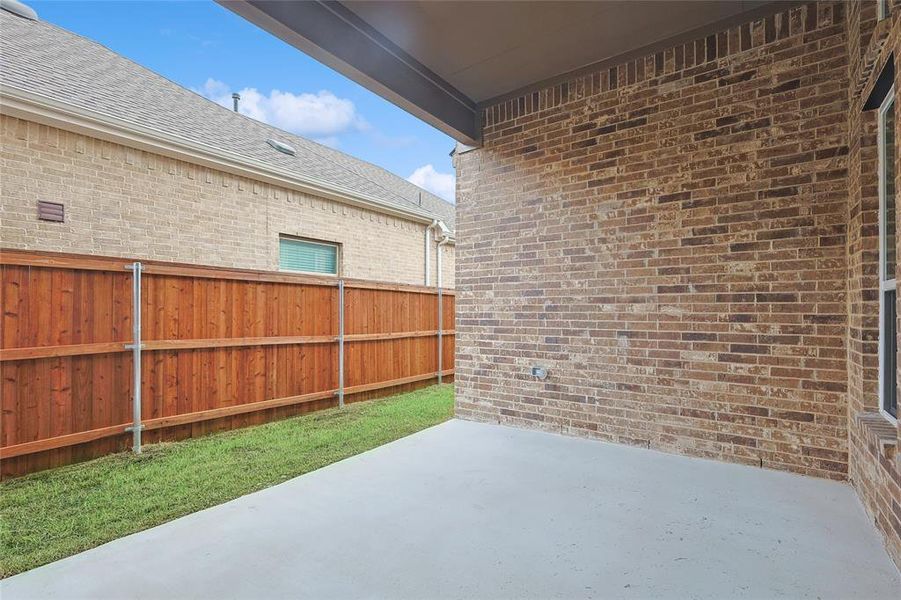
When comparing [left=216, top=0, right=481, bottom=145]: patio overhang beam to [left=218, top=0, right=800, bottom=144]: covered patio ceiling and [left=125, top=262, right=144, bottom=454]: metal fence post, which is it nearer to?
[left=218, top=0, right=800, bottom=144]: covered patio ceiling

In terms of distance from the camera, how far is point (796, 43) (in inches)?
129

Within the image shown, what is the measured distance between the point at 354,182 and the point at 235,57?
5687 mm

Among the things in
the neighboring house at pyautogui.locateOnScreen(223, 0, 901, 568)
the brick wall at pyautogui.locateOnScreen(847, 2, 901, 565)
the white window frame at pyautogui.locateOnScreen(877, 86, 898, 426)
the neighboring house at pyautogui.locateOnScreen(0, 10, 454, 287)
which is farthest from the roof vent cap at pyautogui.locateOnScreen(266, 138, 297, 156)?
the white window frame at pyautogui.locateOnScreen(877, 86, 898, 426)

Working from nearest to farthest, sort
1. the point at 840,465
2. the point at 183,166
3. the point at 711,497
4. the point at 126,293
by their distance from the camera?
1. the point at 711,497
2. the point at 840,465
3. the point at 126,293
4. the point at 183,166

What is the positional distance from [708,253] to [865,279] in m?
1.02

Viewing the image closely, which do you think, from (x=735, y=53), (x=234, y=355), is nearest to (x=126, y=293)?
(x=234, y=355)

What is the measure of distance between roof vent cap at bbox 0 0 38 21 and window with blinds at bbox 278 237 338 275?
4907mm

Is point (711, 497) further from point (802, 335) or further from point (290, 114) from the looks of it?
point (290, 114)

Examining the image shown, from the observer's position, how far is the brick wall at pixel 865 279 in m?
2.39

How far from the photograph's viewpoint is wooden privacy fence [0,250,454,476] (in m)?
3.62

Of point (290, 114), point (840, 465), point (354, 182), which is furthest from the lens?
point (290, 114)

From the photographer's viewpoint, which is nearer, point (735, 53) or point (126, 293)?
point (735, 53)

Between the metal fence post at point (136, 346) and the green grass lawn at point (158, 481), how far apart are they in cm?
26

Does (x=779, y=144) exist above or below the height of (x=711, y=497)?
above
